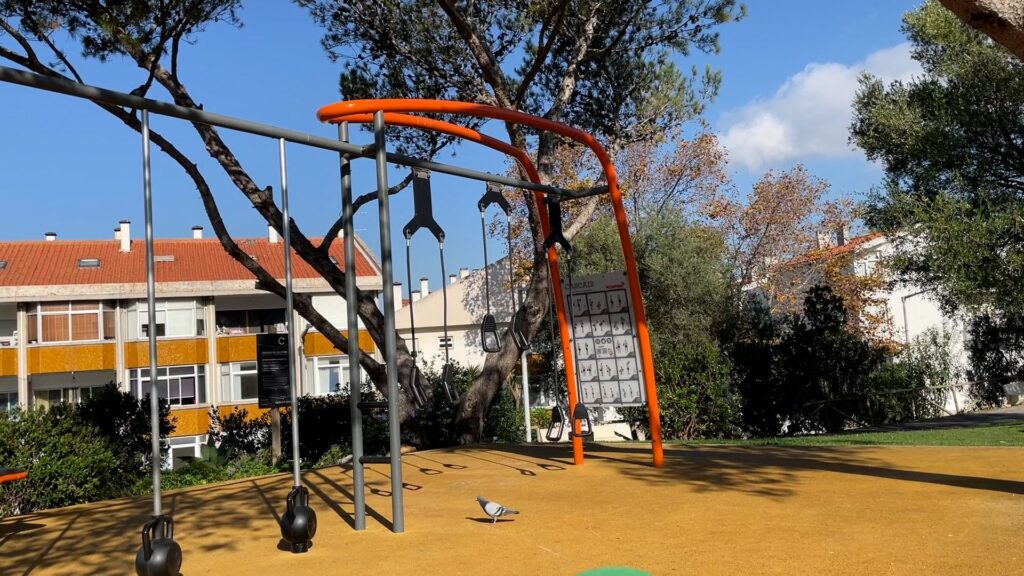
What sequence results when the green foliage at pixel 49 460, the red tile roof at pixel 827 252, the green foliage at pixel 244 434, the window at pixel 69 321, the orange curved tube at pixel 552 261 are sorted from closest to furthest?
1. the orange curved tube at pixel 552 261
2. the green foliage at pixel 49 460
3. the green foliage at pixel 244 434
4. the window at pixel 69 321
5. the red tile roof at pixel 827 252

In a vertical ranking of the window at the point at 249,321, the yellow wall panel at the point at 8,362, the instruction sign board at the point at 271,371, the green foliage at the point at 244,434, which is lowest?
the green foliage at the point at 244,434

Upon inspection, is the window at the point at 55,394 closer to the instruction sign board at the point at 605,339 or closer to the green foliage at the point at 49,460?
the green foliage at the point at 49,460

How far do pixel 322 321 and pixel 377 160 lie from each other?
660cm

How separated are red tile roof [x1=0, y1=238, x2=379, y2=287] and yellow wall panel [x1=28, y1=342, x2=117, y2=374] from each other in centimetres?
231

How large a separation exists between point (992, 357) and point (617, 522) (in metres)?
24.6

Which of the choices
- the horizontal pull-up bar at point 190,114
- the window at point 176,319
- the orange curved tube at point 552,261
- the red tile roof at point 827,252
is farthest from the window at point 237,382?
the horizontal pull-up bar at point 190,114

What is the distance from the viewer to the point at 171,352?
3066 cm

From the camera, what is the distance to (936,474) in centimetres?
716

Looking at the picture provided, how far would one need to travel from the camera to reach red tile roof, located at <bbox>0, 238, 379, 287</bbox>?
31.0 meters

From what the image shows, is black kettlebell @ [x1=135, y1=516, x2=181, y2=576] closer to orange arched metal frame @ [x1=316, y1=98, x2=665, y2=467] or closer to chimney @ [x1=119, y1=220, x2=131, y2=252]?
orange arched metal frame @ [x1=316, y1=98, x2=665, y2=467]

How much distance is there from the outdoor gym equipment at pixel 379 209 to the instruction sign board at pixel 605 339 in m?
0.09

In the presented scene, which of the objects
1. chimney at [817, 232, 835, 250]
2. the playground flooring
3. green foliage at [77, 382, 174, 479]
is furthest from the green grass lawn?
chimney at [817, 232, 835, 250]

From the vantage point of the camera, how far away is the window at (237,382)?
32.1 meters

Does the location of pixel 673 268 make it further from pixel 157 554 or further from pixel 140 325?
pixel 157 554
